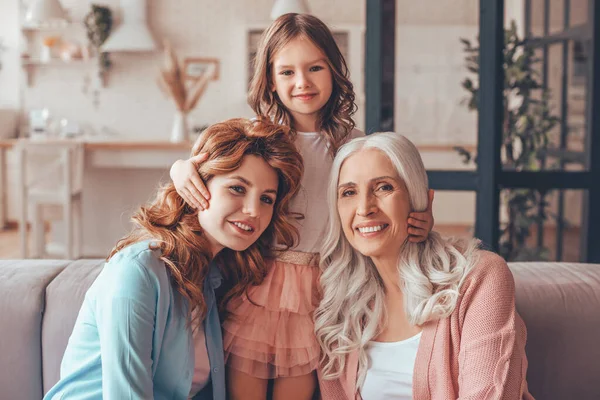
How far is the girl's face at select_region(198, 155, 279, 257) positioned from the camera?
1.51m

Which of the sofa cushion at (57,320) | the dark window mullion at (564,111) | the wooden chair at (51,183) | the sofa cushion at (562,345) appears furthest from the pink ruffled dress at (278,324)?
the wooden chair at (51,183)

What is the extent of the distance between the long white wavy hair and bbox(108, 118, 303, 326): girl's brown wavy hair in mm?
127

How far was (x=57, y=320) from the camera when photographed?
1.73m

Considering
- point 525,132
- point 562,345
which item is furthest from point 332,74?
point 525,132

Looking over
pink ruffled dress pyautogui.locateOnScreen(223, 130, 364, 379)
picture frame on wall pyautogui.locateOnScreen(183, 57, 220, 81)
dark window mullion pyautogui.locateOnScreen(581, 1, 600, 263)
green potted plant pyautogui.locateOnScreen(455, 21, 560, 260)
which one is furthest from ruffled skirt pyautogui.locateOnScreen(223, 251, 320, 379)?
picture frame on wall pyautogui.locateOnScreen(183, 57, 220, 81)

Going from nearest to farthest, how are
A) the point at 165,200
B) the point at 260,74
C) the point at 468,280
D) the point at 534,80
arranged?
the point at 468,280
the point at 165,200
the point at 260,74
the point at 534,80

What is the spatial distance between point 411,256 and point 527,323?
1.37 ft

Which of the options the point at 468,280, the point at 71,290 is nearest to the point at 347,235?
the point at 468,280

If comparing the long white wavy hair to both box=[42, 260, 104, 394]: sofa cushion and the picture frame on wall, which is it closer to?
box=[42, 260, 104, 394]: sofa cushion

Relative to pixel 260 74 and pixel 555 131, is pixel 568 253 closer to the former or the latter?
pixel 555 131

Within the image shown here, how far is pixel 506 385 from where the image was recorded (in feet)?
4.47

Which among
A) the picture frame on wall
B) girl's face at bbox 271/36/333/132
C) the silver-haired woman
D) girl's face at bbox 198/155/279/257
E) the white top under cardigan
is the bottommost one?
the white top under cardigan

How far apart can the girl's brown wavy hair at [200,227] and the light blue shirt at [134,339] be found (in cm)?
4

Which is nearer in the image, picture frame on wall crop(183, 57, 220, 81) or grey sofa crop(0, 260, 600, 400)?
grey sofa crop(0, 260, 600, 400)
